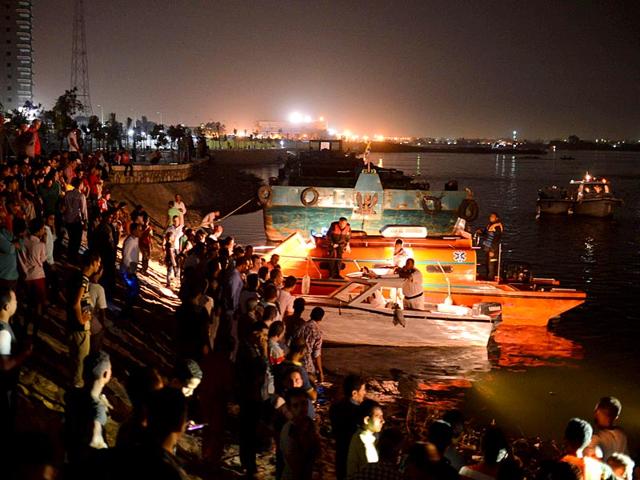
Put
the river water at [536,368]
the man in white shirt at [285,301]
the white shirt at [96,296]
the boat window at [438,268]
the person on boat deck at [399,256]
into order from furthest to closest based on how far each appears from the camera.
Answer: the boat window at [438,268], the person on boat deck at [399,256], the river water at [536,368], the man in white shirt at [285,301], the white shirt at [96,296]

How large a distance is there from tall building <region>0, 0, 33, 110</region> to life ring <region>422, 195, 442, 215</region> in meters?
140

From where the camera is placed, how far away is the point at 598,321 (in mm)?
23688

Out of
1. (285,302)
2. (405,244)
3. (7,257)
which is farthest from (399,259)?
(7,257)

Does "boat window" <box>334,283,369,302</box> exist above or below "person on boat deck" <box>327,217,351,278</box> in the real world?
below

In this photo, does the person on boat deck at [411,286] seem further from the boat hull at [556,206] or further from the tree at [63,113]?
the boat hull at [556,206]

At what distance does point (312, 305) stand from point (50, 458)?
37.5 ft

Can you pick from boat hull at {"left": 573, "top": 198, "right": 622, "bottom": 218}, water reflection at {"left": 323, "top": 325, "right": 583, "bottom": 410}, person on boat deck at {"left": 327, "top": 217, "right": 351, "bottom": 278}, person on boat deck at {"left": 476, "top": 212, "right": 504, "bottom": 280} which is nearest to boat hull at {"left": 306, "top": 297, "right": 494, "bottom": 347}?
water reflection at {"left": 323, "top": 325, "right": 583, "bottom": 410}

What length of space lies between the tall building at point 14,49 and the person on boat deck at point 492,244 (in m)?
143

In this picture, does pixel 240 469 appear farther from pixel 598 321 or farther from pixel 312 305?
pixel 598 321

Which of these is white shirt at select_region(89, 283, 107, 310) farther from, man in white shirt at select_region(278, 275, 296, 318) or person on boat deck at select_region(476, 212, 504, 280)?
person on boat deck at select_region(476, 212, 504, 280)

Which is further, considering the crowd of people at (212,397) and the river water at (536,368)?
the river water at (536,368)

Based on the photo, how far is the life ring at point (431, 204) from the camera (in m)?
22.0

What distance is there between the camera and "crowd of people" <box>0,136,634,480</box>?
180 inches

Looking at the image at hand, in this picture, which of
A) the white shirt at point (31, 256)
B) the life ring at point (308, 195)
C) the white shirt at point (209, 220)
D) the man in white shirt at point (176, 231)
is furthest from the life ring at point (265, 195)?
the white shirt at point (31, 256)
